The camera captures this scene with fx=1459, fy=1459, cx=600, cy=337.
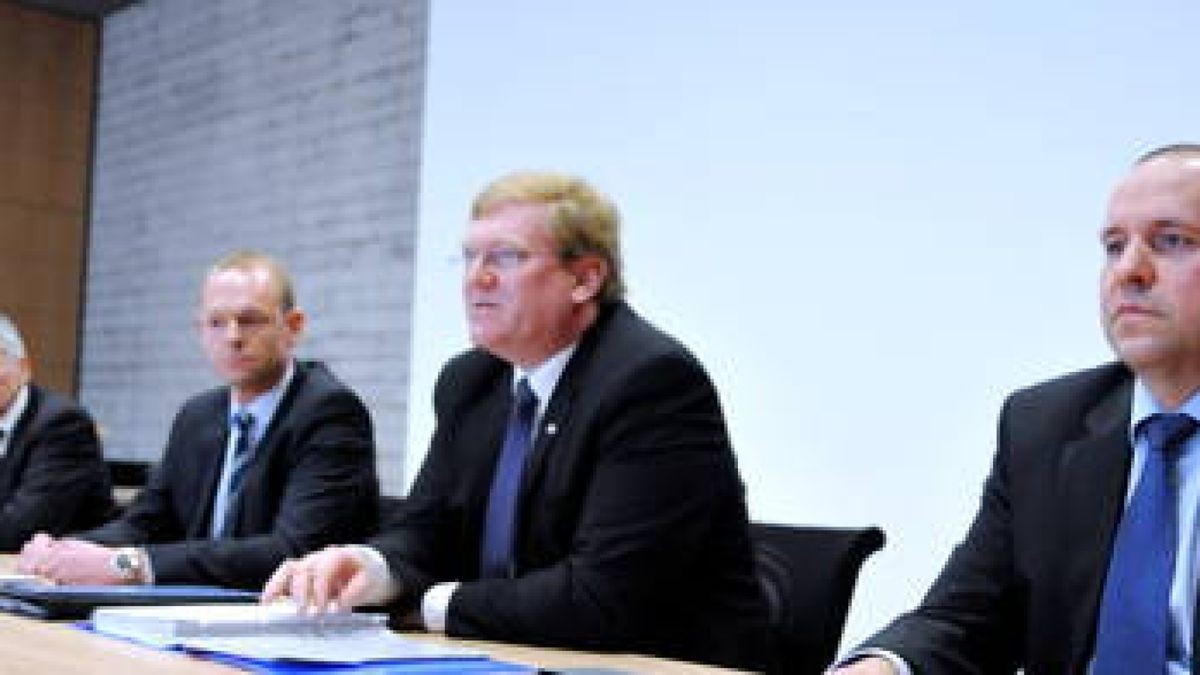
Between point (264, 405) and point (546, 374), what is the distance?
3.61ft

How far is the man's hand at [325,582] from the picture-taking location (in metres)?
1.86

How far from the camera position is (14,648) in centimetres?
161

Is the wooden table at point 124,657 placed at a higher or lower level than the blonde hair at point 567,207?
lower

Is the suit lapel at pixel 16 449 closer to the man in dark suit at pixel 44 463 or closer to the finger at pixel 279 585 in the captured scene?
the man in dark suit at pixel 44 463

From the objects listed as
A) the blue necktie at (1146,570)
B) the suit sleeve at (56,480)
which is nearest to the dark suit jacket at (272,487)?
the suit sleeve at (56,480)

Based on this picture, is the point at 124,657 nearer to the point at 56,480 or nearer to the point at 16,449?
the point at 56,480

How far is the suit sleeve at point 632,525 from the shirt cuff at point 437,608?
0.05 ft

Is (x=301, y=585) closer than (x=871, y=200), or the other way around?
(x=301, y=585)

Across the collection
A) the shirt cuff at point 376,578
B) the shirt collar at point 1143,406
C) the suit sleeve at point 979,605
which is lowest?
the shirt cuff at point 376,578

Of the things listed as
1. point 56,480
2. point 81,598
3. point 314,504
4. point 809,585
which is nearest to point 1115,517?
point 809,585

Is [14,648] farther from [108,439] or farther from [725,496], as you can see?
[108,439]

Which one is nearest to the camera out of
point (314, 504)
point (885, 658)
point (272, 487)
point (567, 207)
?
point (885, 658)

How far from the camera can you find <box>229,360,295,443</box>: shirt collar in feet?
10.5

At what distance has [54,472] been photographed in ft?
12.6
